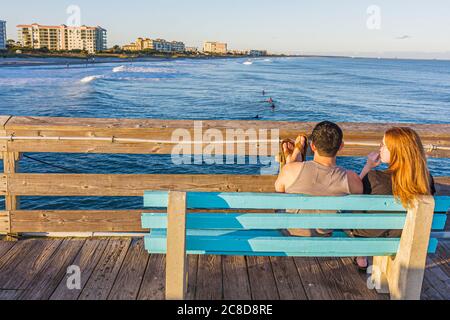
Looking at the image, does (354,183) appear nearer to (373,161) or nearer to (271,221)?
(373,161)

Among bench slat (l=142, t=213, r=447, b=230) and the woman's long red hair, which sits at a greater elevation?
the woman's long red hair

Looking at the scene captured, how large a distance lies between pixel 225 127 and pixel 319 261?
1574mm

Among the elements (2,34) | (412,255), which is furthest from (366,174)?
(2,34)

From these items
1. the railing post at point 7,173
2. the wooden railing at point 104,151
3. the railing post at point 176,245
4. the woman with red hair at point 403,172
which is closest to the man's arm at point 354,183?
the woman with red hair at point 403,172

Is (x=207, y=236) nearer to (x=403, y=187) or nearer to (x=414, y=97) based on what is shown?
(x=403, y=187)

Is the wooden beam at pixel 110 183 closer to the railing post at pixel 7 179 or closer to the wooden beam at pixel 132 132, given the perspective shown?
the railing post at pixel 7 179

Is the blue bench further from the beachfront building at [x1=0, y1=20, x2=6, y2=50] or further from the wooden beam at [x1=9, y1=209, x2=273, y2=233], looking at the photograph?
the beachfront building at [x1=0, y1=20, x2=6, y2=50]

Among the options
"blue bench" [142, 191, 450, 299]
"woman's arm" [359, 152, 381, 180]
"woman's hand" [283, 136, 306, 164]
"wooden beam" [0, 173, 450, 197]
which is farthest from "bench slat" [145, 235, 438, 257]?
"wooden beam" [0, 173, 450, 197]

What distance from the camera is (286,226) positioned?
9.40 ft

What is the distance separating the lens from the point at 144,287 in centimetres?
343

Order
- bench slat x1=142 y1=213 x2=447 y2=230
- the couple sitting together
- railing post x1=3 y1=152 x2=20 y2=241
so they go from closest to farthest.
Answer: bench slat x1=142 y1=213 x2=447 y2=230
the couple sitting together
railing post x1=3 y1=152 x2=20 y2=241

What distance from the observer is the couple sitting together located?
114 inches

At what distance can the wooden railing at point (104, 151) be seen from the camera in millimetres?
3955
